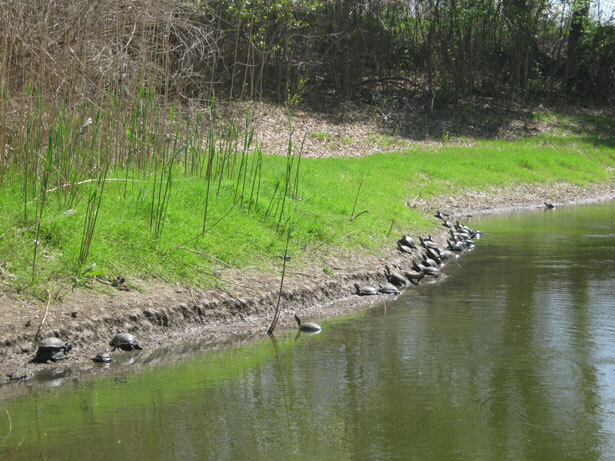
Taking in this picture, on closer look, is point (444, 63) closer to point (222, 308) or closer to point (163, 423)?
point (222, 308)

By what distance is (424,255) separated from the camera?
1035 cm

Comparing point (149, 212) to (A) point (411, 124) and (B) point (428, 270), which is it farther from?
(A) point (411, 124)

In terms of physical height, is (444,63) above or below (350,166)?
above

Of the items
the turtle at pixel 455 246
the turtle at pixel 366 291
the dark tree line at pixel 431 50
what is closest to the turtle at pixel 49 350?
the turtle at pixel 366 291

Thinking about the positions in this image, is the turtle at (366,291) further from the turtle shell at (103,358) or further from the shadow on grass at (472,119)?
the shadow on grass at (472,119)

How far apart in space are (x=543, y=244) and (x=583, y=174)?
1057cm

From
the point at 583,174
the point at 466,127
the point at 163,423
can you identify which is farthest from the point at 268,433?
the point at 466,127

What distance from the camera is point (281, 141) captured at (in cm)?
2080

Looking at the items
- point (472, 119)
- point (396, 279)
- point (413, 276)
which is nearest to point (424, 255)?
point (413, 276)

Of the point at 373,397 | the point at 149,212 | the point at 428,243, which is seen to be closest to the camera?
the point at 373,397

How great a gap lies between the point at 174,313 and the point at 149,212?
1703 millimetres

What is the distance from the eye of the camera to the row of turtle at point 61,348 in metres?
5.47

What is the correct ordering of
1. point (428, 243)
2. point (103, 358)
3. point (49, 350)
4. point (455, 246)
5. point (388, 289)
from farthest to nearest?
1. point (455, 246)
2. point (428, 243)
3. point (388, 289)
4. point (103, 358)
5. point (49, 350)

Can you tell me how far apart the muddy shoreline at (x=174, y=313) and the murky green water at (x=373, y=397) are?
1.22ft
